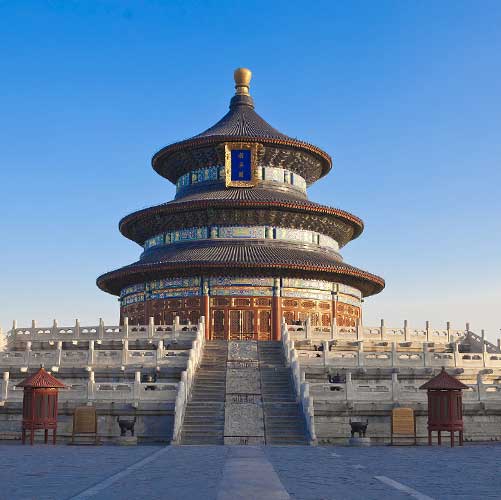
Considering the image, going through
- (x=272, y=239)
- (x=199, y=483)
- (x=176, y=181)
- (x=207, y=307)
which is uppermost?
(x=176, y=181)

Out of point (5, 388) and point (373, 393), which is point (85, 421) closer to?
point (5, 388)

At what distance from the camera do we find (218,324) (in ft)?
164

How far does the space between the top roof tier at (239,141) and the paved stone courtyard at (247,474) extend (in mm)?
35507

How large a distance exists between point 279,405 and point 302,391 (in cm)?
100

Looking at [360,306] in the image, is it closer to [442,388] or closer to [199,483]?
[442,388]

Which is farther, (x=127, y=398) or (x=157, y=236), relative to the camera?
(x=157, y=236)

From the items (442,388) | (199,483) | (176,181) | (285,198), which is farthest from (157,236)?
(199,483)

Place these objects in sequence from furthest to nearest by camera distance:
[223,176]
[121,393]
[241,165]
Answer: [223,176] → [241,165] → [121,393]

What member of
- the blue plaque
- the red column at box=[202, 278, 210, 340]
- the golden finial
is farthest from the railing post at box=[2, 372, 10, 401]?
the golden finial

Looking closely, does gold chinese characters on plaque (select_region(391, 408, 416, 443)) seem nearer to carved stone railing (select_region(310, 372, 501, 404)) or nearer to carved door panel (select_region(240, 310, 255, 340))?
carved stone railing (select_region(310, 372, 501, 404))

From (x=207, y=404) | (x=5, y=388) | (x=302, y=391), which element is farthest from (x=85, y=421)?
(x=302, y=391)

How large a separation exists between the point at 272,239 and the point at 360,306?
320 inches

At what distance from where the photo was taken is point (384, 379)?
32.8m

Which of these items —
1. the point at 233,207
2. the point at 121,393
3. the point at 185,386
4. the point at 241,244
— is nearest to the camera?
the point at 121,393
